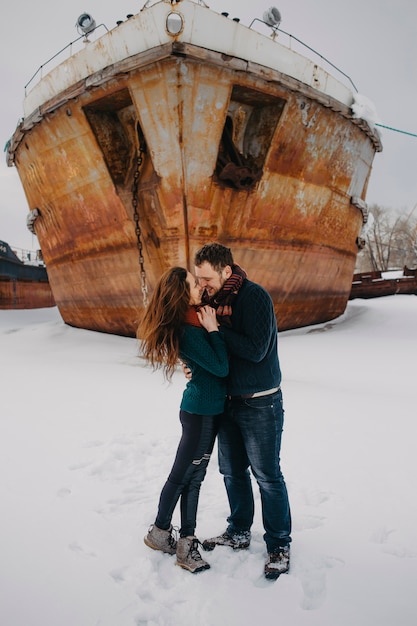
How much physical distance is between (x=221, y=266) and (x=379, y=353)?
199 inches

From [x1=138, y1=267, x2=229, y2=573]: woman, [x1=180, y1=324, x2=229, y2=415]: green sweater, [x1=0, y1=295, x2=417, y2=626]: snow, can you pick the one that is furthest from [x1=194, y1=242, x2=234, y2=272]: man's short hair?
[x1=0, y1=295, x2=417, y2=626]: snow

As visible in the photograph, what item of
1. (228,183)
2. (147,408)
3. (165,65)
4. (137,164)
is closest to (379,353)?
(228,183)

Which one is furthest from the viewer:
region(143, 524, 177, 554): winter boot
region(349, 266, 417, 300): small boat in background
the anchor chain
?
region(349, 266, 417, 300): small boat in background

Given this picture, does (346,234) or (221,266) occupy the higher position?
(346,234)

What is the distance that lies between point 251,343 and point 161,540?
1052 mm

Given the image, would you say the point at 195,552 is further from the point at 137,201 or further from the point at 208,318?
the point at 137,201

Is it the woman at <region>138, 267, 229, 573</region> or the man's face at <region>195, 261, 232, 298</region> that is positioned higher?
the man's face at <region>195, 261, 232, 298</region>

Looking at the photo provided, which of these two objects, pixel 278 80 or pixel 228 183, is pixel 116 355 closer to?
pixel 228 183

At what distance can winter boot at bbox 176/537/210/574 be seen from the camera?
70.4 inches

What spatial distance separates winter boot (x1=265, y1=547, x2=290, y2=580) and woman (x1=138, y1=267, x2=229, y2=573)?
29 cm

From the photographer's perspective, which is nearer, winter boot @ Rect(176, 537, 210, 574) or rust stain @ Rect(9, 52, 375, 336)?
winter boot @ Rect(176, 537, 210, 574)

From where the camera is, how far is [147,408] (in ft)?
12.9

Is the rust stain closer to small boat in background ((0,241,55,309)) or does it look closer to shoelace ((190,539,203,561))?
shoelace ((190,539,203,561))

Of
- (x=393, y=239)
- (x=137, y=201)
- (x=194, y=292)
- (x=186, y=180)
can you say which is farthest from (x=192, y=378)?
(x=393, y=239)
